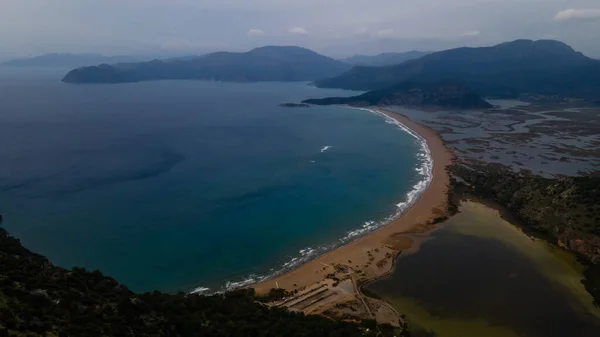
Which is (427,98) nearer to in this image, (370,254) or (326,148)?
(326,148)

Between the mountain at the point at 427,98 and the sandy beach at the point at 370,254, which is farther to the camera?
the mountain at the point at 427,98

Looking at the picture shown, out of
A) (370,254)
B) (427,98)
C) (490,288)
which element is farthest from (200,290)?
(427,98)

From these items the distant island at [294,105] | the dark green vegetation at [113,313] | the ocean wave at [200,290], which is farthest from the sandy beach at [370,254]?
the distant island at [294,105]

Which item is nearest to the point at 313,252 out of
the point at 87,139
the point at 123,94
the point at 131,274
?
the point at 131,274

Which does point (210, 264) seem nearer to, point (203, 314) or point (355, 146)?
point (203, 314)

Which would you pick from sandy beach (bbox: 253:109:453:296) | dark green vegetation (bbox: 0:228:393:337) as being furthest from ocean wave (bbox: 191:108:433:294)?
dark green vegetation (bbox: 0:228:393:337)

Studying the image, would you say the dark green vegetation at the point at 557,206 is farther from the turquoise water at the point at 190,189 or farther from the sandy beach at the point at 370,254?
the turquoise water at the point at 190,189
